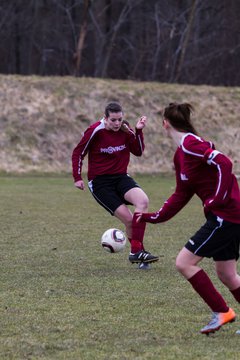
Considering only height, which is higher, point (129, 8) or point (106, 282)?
point (106, 282)

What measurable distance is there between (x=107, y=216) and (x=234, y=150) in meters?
12.8

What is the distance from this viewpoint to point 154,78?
3391cm

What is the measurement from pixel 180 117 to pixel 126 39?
3111 centimetres

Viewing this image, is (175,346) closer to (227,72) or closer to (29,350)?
(29,350)

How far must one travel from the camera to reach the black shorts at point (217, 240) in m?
4.97

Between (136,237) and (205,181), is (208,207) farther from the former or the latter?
(136,237)

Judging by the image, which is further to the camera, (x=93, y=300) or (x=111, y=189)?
(x=111, y=189)

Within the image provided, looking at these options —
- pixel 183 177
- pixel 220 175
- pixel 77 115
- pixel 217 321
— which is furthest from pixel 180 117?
pixel 77 115

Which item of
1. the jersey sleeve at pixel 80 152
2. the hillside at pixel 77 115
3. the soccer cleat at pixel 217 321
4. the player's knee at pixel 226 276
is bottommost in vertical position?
the hillside at pixel 77 115

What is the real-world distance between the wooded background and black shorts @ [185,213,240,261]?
28960mm

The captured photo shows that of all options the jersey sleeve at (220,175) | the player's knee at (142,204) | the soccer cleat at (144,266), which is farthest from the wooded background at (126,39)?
the jersey sleeve at (220,175)

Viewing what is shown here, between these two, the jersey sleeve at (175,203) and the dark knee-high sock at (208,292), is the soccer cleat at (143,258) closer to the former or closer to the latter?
the jersey sleeve at (175,203)

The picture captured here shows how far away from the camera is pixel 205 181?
5156 mm

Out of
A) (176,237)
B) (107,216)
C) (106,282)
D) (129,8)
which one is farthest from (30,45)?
(106,282)
